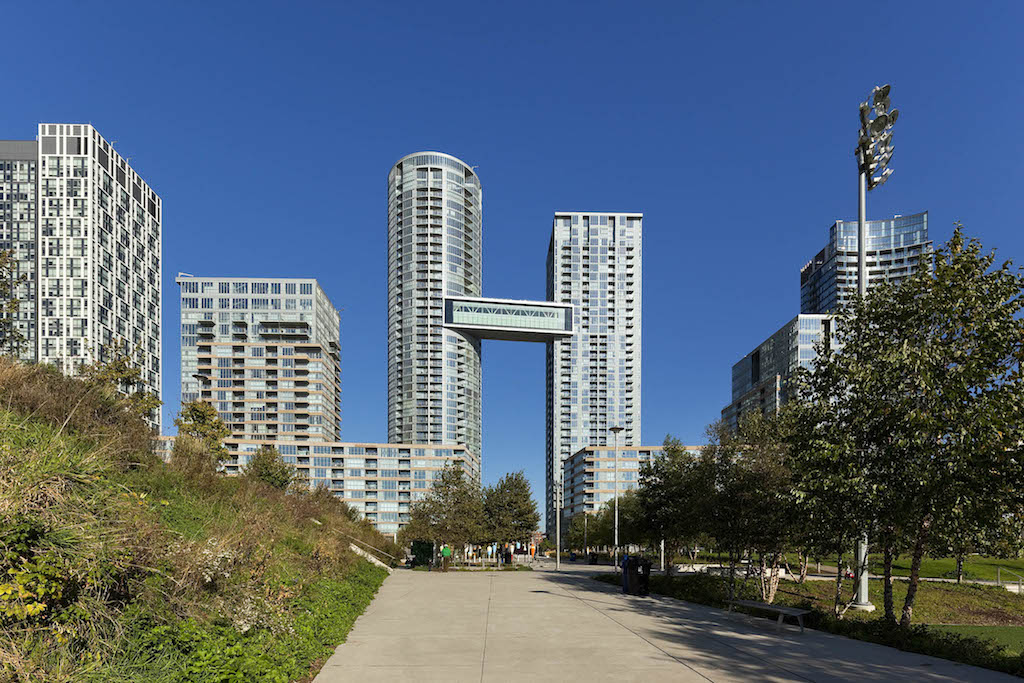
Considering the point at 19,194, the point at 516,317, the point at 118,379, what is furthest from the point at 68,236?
the point at 118,379

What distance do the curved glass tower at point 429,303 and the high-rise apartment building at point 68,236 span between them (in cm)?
5589

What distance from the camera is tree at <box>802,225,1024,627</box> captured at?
1196cm

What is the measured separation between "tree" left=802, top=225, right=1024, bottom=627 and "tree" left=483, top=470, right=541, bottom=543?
3136 cm

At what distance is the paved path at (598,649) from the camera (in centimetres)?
1024

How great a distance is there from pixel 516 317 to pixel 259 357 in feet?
186

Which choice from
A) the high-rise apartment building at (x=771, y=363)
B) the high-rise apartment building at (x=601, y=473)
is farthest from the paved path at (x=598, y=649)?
the high-rise apartment building at (x=601, y=473)

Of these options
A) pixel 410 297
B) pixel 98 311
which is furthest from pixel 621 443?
pixel 98 311

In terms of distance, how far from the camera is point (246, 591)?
9719mm

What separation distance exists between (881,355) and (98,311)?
14256cm

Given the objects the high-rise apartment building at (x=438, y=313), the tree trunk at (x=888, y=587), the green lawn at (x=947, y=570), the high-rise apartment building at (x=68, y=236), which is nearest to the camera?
the tree trunk at (x=888, y=587)

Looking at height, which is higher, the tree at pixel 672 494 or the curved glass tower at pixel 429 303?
the curved glass tower at pixel 429 303

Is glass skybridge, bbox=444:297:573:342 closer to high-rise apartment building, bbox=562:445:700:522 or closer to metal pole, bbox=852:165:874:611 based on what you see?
high-rise apartment building, bbox=562:445:700:522

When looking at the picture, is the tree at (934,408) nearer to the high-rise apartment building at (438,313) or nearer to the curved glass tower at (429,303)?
the high-rise apartment building at (438,313)

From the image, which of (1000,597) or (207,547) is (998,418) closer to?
(207,547)
